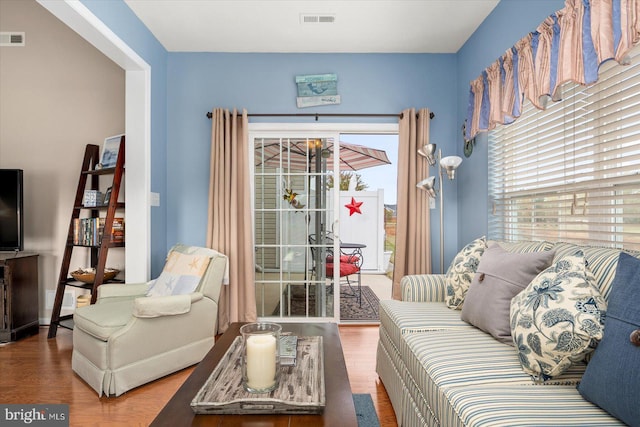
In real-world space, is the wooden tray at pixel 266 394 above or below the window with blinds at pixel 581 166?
below

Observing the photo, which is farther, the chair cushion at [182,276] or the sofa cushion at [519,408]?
the chair cushion at [182,276]

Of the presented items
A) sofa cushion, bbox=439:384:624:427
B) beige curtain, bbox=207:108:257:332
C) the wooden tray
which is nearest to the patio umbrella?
beige curtain, bbox=207:108:257:332

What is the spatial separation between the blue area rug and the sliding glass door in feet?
4.95

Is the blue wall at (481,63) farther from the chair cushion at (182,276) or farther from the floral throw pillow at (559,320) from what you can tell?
the chair cushion at (182,276)

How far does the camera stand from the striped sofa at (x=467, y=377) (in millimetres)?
1097

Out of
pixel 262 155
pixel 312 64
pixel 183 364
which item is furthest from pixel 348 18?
pixel 183 364

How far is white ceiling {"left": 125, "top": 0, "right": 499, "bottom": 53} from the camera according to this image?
2801 millimetres

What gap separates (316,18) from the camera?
2979mm

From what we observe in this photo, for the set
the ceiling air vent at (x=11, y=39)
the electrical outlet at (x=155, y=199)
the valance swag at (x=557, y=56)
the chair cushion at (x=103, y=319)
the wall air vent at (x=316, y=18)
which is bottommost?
the chair cushion at (x=103, y=319)

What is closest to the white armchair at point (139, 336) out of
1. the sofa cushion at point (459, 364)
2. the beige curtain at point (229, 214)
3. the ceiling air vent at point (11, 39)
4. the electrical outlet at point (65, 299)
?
the beige curtain at point (229, 214)

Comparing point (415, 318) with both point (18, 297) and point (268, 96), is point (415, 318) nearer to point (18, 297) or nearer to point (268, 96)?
point (268, 96)

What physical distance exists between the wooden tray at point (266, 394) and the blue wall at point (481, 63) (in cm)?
223

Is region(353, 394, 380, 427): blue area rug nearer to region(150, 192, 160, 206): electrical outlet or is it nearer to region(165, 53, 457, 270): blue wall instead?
region(165, 53, 457, 270): blue wall

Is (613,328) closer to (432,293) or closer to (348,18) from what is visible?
(432,293)
